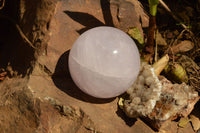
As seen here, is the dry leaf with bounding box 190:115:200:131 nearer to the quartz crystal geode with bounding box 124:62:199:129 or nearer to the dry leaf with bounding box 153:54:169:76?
the quartz crystal geode with bounding box 124:62:199:129

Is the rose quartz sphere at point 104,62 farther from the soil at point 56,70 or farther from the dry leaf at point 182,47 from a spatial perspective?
the dry leaf at point 182,47

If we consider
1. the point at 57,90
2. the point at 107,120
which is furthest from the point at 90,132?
the point at 57,90


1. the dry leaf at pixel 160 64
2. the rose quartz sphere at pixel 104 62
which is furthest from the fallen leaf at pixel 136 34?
the rose quartz sphere at pixel 104 62

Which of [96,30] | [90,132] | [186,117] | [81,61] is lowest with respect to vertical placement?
[186,117]

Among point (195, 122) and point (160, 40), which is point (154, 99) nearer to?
point (195, 122)

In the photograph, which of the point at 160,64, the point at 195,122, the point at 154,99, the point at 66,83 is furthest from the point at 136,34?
the point at 195,122

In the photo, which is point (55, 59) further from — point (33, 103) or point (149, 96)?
point (149, 96)
